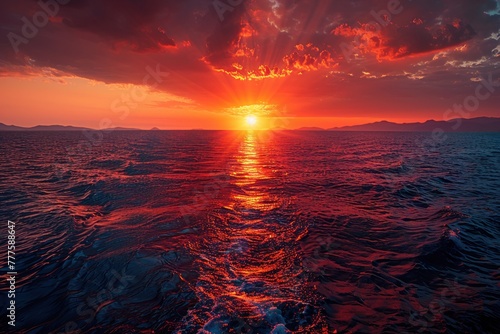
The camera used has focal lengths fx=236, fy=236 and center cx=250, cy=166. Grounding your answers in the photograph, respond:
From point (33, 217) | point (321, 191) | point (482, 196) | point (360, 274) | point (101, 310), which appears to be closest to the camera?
point (101, 310)

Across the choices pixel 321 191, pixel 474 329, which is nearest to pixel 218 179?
pixel 321 191

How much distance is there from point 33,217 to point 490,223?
23.7 meters

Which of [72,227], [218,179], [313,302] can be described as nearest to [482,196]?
[313,302]

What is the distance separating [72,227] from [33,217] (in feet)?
10.3

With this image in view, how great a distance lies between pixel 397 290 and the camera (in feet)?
22.6

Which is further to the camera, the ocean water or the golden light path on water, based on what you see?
the ocean water

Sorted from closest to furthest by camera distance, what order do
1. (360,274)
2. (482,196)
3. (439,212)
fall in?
(360,274) < (439,212) < (482,196)

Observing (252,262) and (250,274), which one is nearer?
(250,274)

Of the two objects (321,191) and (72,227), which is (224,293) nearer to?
(72,227)

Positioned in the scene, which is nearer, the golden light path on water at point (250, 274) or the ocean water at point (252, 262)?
the golden light path on water at point (250, 274)

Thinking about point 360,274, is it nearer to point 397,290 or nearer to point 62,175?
point 397,290

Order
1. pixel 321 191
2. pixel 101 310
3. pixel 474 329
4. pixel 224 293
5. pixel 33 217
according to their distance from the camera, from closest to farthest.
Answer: pixel 474 329 < pixel 101 310 < pixel 224 293 < pixel 33 217 < pixel 321 191

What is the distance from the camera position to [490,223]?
12.0 meters

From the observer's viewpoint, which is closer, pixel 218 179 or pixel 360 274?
pixel 360 274
